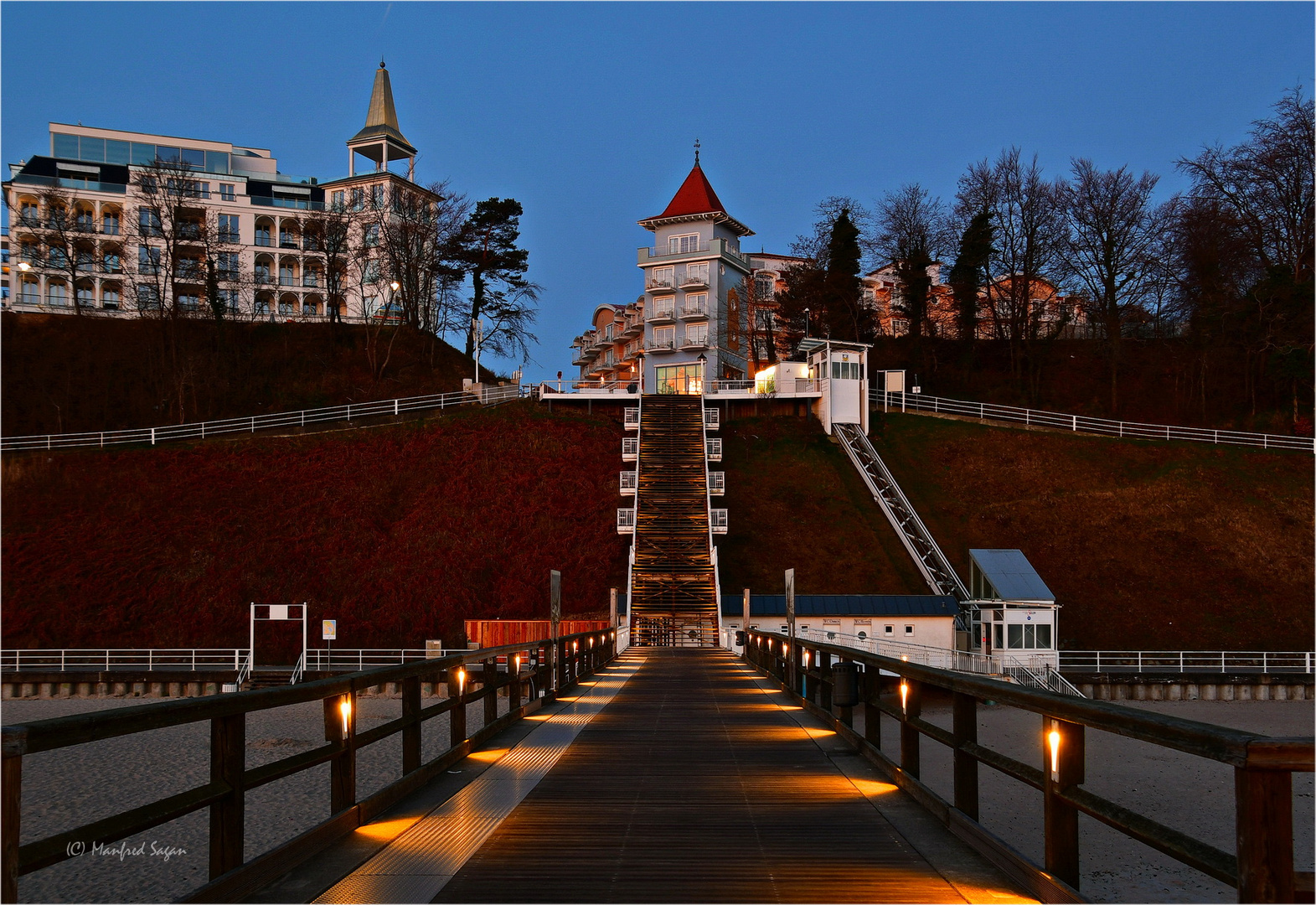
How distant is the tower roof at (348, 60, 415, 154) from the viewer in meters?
77.9

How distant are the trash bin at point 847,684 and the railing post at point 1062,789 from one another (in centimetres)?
576

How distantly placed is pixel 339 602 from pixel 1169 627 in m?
29.1

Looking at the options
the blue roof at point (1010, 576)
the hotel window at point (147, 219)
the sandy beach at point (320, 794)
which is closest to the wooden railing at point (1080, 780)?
the sandy beach at point (320, 794)

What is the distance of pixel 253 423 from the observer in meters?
50.2

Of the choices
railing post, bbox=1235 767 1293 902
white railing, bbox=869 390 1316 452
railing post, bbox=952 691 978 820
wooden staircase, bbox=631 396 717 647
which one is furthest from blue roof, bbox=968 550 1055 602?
railing post, bbox=1235 767 1293 902

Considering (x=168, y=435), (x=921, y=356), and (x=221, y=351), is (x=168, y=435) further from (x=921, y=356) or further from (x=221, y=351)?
(x=921, y=356)

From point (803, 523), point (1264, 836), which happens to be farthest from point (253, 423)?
point (1264, 836)

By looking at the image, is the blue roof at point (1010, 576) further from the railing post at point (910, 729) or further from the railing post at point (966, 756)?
the railing post at point (966, 756)

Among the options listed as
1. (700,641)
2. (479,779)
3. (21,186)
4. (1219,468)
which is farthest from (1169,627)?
(21,186)

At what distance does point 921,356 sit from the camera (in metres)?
64.5

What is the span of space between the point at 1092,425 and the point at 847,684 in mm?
46070

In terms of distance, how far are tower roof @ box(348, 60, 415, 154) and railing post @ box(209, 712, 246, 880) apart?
77.9m

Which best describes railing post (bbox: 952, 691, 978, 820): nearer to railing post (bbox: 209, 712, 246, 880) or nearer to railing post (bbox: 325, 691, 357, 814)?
railing post (bbox: 325, 691, 357, 814)

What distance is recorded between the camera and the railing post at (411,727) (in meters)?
8.15
